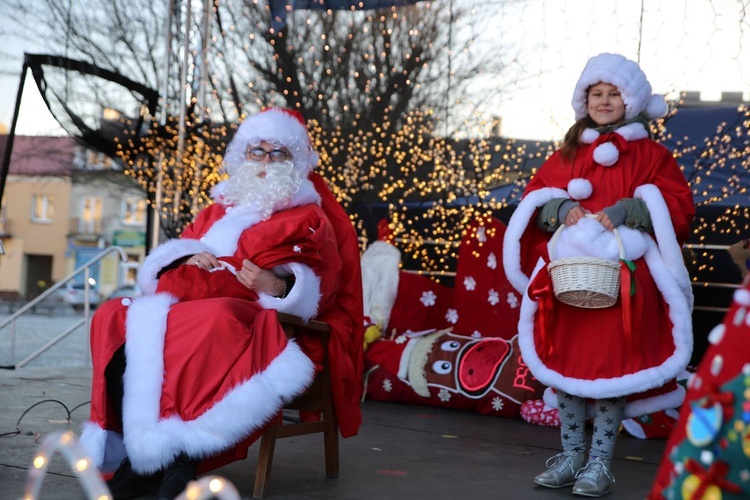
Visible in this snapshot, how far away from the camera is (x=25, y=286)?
36469 millimetres

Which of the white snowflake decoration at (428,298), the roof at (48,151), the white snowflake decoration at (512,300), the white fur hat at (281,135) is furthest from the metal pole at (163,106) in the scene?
the roof at (48,151)

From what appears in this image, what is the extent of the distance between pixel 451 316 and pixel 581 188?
278cm

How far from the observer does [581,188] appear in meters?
3.26

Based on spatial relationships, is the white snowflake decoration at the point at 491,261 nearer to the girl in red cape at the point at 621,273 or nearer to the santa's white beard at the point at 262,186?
the girl in red cape at the point at 621,273

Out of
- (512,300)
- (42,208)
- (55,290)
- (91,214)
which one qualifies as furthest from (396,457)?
(42,208)

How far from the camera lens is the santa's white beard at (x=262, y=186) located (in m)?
3.45

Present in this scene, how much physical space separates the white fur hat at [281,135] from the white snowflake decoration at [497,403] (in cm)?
207

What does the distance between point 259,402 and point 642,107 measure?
1.68 metres

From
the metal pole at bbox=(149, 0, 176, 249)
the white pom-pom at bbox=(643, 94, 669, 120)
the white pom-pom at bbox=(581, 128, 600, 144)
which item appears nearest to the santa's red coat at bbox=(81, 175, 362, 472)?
the white pom-pom at bbox=(581, 128, 600, 144)

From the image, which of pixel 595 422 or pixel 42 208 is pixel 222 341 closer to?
pixel 595 422

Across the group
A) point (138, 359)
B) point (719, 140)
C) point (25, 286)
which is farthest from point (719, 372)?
point (25, 286)

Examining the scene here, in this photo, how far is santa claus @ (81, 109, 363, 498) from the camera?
2.75 meters

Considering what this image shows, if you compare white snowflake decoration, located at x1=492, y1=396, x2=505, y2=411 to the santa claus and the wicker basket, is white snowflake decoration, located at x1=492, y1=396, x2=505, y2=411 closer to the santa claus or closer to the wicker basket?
the santa claus

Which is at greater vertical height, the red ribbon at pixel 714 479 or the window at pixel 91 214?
the window at pixel 91 214
